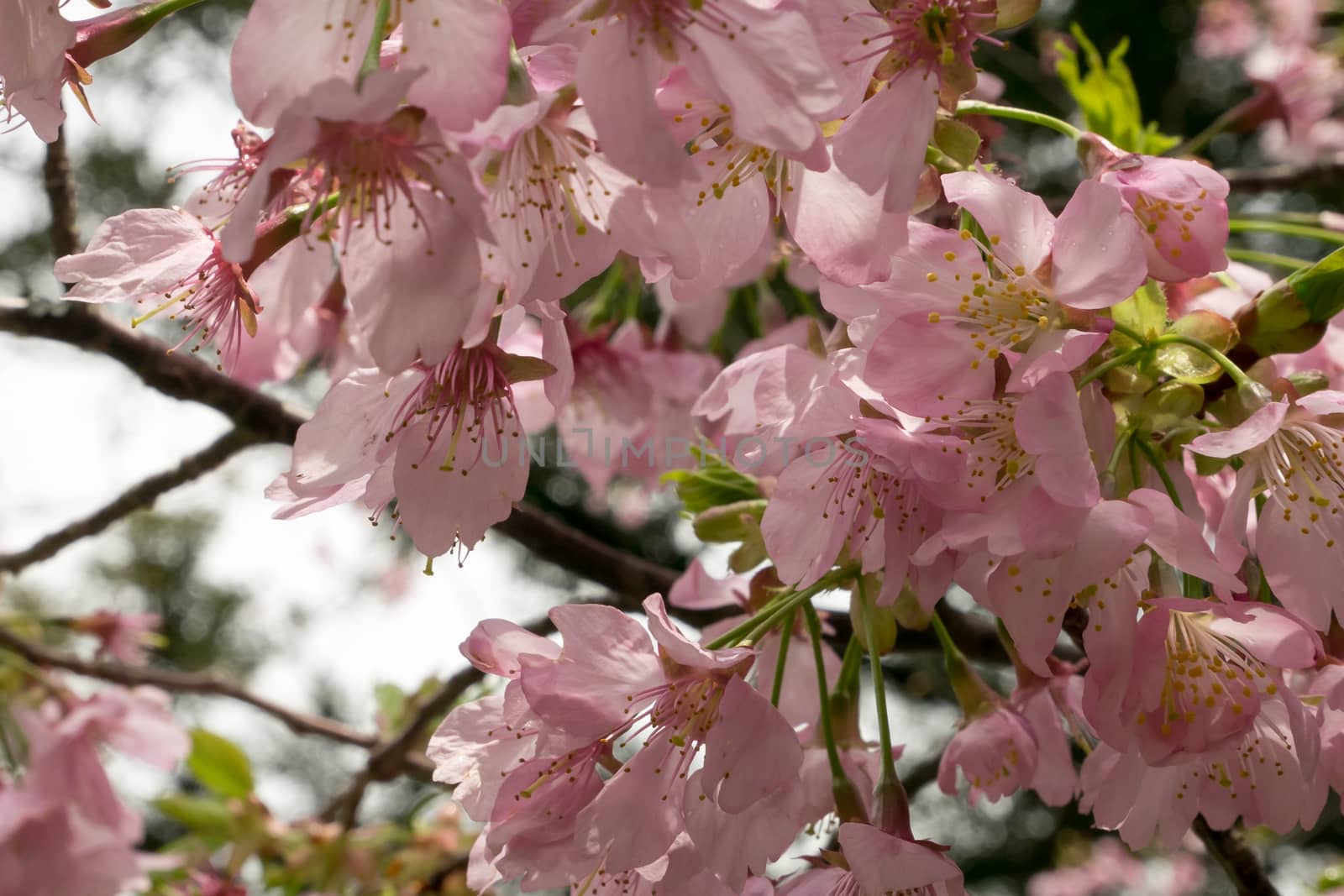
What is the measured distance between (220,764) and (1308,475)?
1.49 metres

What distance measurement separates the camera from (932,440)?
0.56 m

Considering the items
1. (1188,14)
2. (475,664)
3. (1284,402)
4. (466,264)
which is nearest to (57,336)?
(475,664)

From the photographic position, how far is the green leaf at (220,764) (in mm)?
1609

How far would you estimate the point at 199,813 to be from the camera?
1601mm

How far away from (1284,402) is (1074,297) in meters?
0.11

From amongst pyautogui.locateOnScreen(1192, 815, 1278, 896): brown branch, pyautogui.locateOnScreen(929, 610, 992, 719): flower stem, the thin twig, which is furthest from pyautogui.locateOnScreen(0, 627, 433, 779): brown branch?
pyautogui.locateOnScreen(1192, 815, 1278, 896): brown branch

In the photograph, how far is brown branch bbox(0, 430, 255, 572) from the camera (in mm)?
1206

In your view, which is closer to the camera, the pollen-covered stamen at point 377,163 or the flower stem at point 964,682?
the pollen-covered stamen at point 377,163

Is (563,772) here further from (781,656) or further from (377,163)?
(377,163)

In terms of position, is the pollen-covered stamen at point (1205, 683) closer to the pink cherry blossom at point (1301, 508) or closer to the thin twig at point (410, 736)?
the pink cherry blossom at point (1301, 508)

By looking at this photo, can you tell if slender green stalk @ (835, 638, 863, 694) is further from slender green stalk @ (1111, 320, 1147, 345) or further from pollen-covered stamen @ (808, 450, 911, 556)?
slender green stalk @ (1111, 320, 1147, 345)

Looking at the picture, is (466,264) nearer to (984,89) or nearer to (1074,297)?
(1074,297)

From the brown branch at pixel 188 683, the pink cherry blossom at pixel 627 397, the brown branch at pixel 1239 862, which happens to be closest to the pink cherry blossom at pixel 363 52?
the brown branch at pixel 1239 862

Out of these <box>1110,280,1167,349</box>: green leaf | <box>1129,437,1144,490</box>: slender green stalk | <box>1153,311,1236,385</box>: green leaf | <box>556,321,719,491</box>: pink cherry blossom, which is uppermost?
<box>1110,280,1167,349</box>: green leaf
